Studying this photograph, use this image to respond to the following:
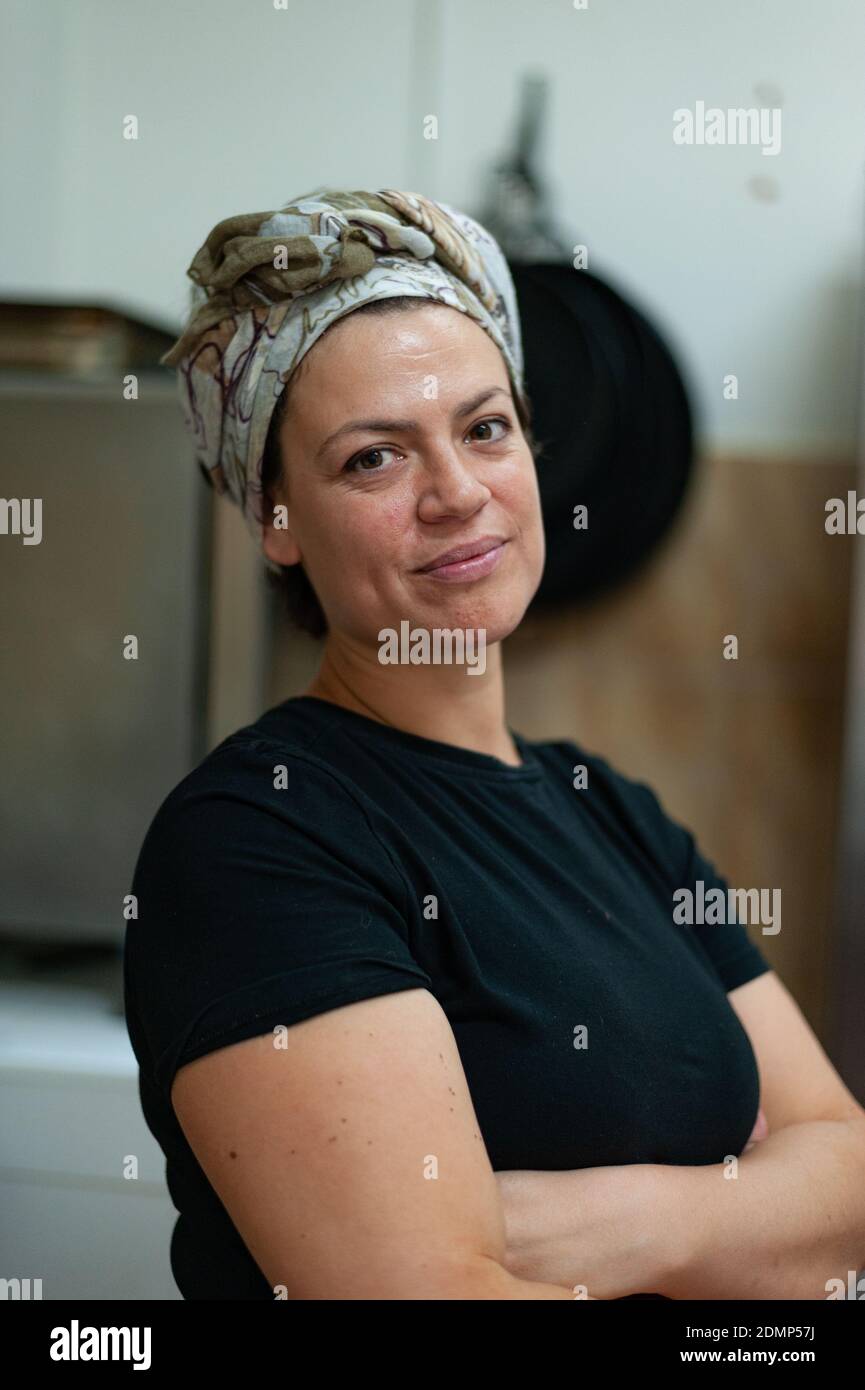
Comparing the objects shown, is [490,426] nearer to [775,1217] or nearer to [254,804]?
[254,804]

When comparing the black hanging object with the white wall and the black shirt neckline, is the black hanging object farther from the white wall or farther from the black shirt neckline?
the black shirt neckline

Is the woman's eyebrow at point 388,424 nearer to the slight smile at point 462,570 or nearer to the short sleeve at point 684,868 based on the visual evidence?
the slight smile at point 462,570

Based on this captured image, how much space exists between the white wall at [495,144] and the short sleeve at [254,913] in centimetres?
131

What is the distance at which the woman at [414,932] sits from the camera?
700mm

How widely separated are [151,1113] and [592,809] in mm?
434

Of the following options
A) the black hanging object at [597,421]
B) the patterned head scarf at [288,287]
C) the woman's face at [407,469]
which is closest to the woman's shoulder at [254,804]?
the woman's face at [407,469]

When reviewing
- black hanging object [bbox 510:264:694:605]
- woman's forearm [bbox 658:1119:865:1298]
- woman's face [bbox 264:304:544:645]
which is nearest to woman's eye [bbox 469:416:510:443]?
woman's face [bbox 264:304:544:645]

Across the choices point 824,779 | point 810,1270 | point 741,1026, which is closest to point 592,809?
point 741,1026

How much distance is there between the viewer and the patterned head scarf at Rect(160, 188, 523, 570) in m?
0.89

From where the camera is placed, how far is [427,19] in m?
1.97

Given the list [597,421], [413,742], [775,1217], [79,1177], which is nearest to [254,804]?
[413,742]

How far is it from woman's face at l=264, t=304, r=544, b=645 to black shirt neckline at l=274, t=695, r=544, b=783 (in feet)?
0.20

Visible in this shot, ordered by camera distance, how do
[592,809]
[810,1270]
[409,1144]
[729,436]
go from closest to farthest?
[409,1144] < [810,1270] < [592,809] < [729,436]
